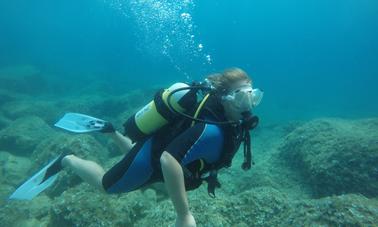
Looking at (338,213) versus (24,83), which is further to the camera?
(24,83)

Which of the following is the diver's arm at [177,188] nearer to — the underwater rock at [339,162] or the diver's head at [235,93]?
the diver's head at [235,93]

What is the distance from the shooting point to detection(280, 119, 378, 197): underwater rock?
637 cm

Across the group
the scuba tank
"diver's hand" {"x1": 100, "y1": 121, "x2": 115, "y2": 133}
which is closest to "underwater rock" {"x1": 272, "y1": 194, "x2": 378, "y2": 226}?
the scuba tank

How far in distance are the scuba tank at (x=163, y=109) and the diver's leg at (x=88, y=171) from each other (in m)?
1.09

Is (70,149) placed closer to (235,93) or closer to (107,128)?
(107,128)

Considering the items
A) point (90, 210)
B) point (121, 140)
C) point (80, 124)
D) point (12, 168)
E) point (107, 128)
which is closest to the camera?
point (107, 128)

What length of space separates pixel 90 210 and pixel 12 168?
5.07 meters

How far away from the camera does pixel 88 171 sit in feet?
15.2

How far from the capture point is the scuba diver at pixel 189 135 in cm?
295

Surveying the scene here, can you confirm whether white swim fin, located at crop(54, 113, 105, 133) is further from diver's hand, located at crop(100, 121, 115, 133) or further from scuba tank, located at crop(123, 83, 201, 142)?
scuba tank, located at crop(123, 83, 201, 142)

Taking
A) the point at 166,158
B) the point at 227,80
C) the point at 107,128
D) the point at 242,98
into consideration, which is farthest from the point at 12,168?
the point at 242,98

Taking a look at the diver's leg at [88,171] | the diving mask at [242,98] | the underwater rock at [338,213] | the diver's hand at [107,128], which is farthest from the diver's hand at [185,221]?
the diver's hand at [107,128]

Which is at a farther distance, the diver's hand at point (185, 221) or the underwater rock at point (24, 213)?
the underwater rock at point (24, 213)

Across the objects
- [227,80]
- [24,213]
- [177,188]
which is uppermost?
[227,80]
